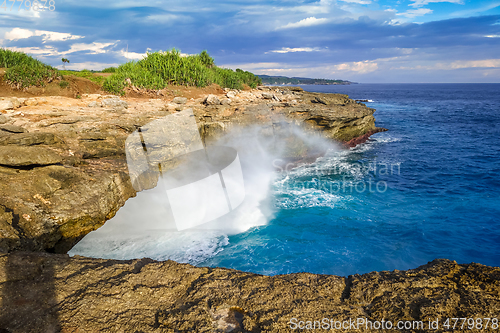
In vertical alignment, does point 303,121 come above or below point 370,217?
above

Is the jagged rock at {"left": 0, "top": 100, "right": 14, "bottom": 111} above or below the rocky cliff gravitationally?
above

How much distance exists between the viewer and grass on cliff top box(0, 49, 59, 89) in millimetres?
13359

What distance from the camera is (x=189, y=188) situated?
36.4 ft

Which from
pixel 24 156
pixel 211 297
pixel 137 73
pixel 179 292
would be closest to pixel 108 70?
pixel 137 73

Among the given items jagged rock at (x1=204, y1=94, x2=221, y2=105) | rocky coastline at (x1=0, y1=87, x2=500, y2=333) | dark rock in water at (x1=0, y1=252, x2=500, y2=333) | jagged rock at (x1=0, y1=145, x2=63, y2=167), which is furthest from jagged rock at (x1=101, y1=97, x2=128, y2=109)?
dark rock in water at (x1=0, y1=252, x2=500, y2=333)

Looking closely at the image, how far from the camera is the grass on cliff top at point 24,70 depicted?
526 inches

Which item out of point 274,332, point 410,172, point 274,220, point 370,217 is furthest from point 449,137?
point 274,332

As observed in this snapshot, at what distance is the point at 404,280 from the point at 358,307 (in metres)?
0.84

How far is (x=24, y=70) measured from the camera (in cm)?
1384

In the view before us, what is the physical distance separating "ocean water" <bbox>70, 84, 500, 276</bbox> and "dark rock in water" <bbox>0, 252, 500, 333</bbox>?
14.3 ft

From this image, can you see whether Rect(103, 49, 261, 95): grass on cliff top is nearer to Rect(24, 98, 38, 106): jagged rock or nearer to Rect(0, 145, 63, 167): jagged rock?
Rect(24, 98, 38, 106): jagged rock

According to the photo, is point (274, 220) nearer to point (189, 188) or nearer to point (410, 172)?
point (189, 188)

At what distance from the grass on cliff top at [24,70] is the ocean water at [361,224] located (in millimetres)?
11119

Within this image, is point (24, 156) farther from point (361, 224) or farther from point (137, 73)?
point (137, 73)
